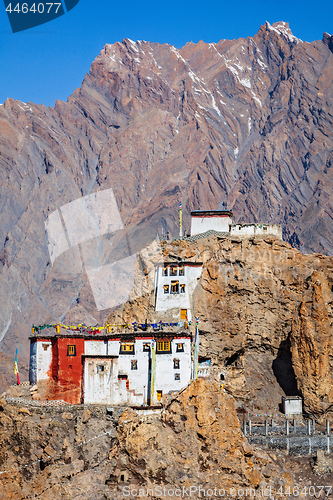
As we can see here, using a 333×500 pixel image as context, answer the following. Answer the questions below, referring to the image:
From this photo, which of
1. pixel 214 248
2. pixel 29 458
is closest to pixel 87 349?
pixel 29 458

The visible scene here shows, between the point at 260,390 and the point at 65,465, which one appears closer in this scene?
the point at 65,465

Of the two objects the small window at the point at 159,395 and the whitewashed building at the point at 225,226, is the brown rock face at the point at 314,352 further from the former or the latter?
the small window at the point at 159,395

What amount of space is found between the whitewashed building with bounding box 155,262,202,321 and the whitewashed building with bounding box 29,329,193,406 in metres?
10.2

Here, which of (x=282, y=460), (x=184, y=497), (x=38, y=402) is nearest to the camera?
(x=184, y=497)

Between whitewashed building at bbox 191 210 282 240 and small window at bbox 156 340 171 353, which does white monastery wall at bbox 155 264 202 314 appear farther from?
small window at bbox 156 340 171 353

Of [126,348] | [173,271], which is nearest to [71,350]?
[126,348]

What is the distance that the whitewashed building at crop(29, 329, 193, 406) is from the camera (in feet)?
196

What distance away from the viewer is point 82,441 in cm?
5578

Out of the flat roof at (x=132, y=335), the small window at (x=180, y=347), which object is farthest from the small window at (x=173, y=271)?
the small window at (x=180, y=347)

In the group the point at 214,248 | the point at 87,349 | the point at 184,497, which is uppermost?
the point at 214,248

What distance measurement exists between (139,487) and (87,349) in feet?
50.8

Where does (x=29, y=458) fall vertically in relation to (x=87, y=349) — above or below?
below

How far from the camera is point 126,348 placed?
61.4 meters

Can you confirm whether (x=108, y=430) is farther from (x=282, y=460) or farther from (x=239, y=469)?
(x=282, y=460)
